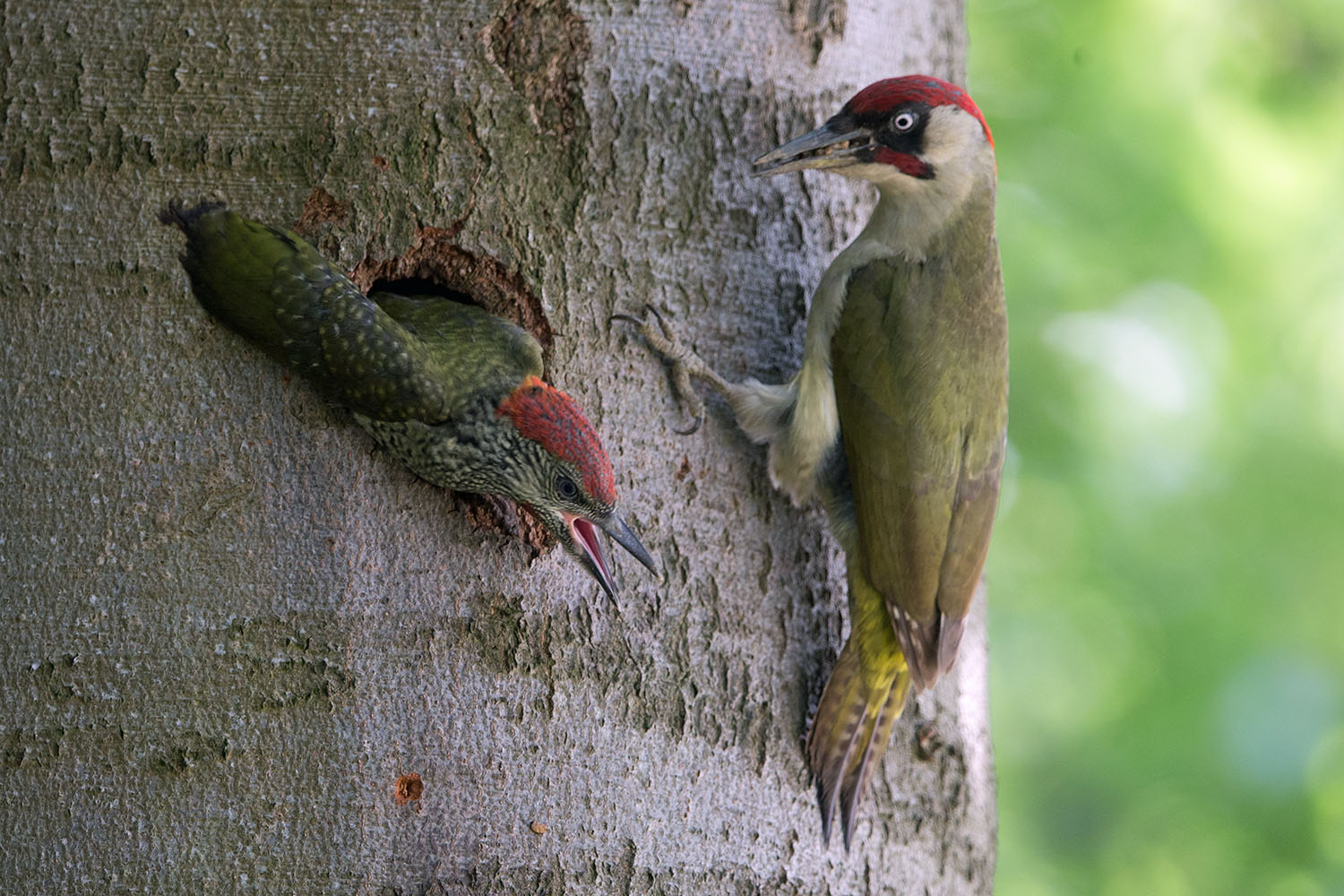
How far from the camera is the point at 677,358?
240 cm

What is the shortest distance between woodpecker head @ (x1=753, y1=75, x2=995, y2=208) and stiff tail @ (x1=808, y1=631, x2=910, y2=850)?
38.7 inches

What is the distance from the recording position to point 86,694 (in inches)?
78.1

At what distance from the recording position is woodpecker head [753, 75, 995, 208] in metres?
2.58

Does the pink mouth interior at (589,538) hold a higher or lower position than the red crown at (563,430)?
lower

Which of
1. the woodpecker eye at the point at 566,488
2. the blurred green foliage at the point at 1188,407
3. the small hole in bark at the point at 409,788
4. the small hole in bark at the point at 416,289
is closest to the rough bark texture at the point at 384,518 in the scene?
the small hole in bark at the point at 409,788

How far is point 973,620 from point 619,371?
115 centimetres

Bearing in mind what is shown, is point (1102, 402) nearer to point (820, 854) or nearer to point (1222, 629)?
point (1222, 629)

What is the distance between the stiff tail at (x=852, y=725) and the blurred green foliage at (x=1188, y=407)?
2.70 m

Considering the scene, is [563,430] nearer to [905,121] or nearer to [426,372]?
[426,372]

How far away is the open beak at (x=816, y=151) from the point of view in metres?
2.53

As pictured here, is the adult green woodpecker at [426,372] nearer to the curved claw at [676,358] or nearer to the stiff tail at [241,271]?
the stiff tail at [241,271]

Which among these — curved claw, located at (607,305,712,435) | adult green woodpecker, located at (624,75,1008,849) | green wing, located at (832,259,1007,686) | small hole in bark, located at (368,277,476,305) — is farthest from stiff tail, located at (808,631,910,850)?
small hole in bark, located at (368,277,476,305)

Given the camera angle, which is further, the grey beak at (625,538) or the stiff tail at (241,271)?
the grey beak at (625,538)

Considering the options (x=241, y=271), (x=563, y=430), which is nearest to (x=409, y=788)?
(x=563, y=430)
